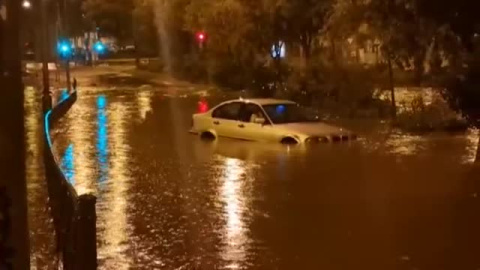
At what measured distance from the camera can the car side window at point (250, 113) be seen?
2569cm

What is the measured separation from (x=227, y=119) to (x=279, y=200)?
11.1 metres

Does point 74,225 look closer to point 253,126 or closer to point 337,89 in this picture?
point 253,126

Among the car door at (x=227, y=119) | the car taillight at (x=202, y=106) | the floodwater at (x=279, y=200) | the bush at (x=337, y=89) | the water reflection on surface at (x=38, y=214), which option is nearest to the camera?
the water reflection on surface at (x=38, y=214)

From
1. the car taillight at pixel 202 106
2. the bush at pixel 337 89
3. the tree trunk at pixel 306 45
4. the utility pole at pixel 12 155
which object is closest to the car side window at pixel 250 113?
the bush at pixel 337 89

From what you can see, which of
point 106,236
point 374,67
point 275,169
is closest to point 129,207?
point 106,236

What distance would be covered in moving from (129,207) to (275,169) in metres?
5.17

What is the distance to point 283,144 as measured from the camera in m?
24.4

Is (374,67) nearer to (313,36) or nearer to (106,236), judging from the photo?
(313,36)

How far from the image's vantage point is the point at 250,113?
26078 millimetres

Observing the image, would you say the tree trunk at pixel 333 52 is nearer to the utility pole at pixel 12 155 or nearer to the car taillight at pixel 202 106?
the car taillight at pixel 202 106

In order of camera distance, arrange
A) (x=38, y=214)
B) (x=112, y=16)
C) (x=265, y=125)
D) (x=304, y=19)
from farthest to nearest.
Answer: (x=112, y=16) → (x=304, y=19) → (x=265, y=125) → (x=38, y=214)

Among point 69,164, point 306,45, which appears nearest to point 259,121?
point 69,164

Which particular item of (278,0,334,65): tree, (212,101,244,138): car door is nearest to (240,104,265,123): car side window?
(212,101,244,138): car door

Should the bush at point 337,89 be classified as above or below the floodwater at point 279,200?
above
